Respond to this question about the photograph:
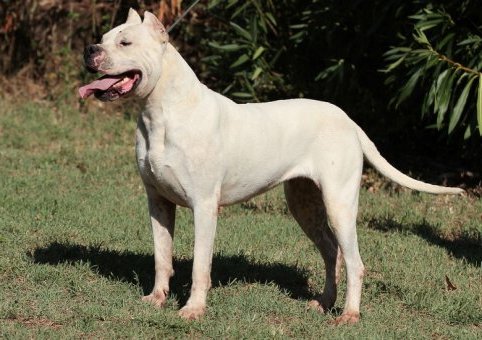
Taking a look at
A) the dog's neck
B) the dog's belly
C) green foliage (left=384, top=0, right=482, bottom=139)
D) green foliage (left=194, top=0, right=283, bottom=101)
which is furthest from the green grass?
green foliage (left=194, top=0, right=283, bottom=101)

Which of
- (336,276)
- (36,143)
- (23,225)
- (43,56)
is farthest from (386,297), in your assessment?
(43,56)

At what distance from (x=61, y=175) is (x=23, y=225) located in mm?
2217

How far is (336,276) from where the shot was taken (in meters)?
6.62

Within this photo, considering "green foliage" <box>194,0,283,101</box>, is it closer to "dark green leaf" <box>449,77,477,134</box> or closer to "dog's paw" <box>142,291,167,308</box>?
"dark green leaf" <box>449,77,477,134</box>

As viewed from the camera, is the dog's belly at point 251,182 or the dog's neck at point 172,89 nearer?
A: the dog's neck at point 172,89

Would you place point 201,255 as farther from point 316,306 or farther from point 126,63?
point 126,63

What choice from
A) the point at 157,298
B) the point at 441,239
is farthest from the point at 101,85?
the point at 441,239

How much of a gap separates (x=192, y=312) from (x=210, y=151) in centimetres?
98

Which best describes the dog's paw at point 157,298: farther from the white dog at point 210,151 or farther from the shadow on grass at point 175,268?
the shadow on grass at point 175,268

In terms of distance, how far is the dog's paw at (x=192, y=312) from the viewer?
588cm

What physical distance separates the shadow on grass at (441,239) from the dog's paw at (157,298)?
8.69ft

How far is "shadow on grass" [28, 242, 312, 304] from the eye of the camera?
6809 millimetres

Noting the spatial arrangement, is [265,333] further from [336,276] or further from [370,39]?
[370,39]

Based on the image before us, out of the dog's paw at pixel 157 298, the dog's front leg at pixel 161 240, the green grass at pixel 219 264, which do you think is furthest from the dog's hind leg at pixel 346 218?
the dog's paw at pixel 157 298
